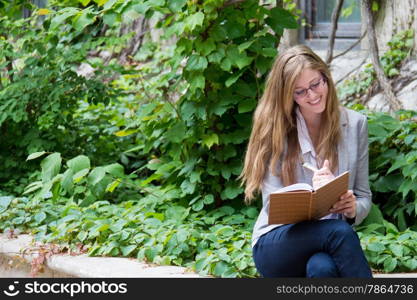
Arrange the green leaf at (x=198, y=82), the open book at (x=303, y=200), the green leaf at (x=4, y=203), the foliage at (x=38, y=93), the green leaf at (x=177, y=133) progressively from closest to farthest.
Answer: the open book at (x=303, y=200), the green leaf at (x=198, y=82), the green leaf at (x=177, y=133), the green leaf at (x=4, y=203), the foliage at (x=38, y=93)

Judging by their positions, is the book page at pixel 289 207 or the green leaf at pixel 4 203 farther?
the green leaf at pixel 4 203

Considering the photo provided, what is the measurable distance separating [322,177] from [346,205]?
19 cm

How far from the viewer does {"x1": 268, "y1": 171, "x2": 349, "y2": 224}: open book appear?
3.41m

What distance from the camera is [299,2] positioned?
8.97 meters

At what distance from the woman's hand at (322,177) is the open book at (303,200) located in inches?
3.4

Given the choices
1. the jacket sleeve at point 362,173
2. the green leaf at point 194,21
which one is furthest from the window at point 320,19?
the jacket sleeve at point 362,173

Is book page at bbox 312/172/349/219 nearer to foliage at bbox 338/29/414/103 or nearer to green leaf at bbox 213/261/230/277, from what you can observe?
green leaf at bbox 213/261/230/277

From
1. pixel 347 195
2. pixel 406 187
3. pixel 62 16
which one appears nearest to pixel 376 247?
pixel 406 187

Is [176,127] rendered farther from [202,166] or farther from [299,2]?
[299,2]

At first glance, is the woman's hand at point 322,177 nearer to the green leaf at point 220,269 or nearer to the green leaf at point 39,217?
the green leaf at point 220,269

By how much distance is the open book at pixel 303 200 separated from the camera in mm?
3412

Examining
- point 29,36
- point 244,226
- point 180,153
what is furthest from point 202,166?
point 29,36

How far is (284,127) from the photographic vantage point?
394 centimetres

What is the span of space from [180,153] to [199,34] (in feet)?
2.75
